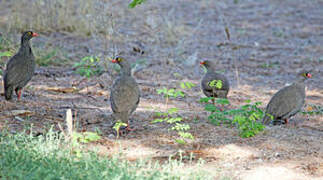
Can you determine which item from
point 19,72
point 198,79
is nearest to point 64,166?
point 19,72

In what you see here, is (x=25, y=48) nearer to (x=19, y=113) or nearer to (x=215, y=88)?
(x=19, y=113)

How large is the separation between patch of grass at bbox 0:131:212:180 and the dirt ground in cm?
60

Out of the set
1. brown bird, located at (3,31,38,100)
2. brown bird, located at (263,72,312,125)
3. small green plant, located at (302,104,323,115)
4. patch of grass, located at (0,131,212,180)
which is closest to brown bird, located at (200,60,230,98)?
brown bird, located at (263,72,312,125)

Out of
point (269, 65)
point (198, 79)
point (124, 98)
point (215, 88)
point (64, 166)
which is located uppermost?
point (269, 65)

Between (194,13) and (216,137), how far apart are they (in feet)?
40.9

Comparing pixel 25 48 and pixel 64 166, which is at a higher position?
pixel 25 48

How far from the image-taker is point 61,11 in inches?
550

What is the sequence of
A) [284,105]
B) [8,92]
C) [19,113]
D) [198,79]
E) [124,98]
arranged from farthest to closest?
[198,79] → [8,92] → [284,105] → [19,113] → [124,98]

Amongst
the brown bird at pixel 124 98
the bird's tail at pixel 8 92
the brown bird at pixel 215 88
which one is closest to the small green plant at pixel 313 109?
the brown bird at pixel 215 88

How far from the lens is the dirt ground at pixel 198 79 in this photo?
5395 mm

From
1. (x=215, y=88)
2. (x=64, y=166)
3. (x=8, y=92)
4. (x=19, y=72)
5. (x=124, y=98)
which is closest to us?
(x=64, y=166)

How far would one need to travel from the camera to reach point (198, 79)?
1072 cm

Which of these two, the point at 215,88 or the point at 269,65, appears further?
the point at 269,65

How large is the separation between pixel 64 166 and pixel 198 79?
6.72m
